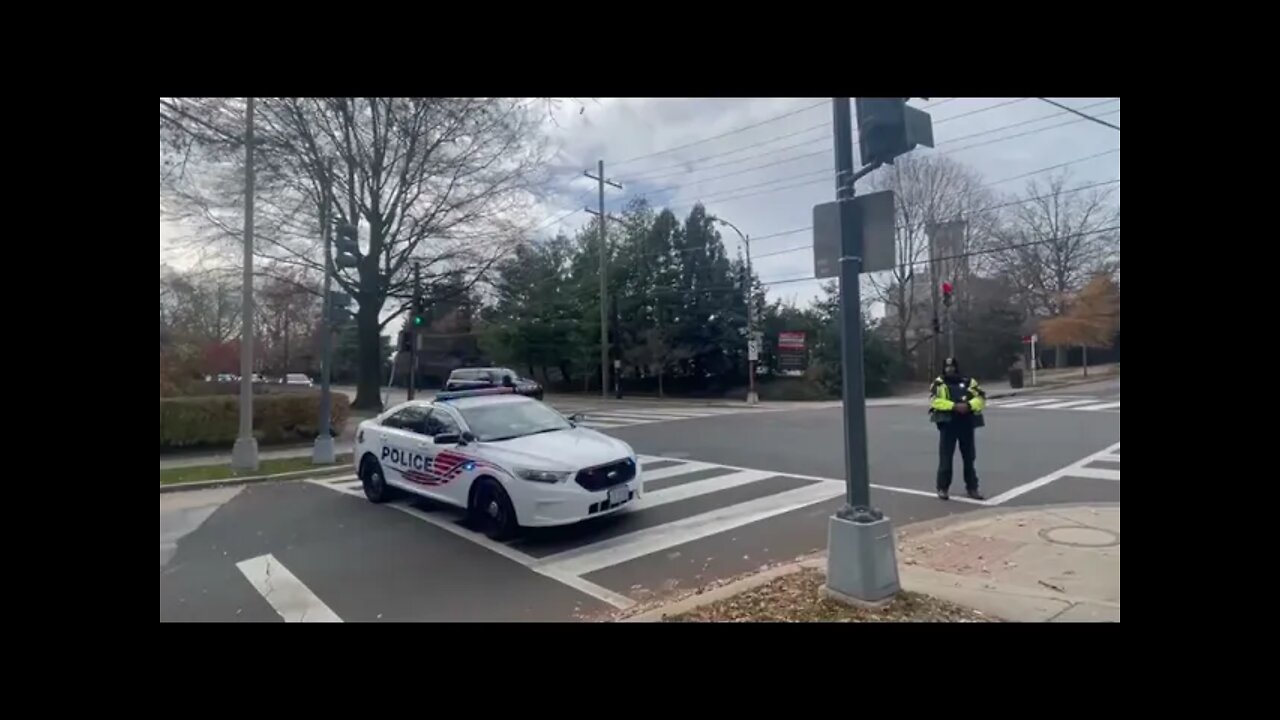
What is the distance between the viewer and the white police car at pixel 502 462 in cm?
541

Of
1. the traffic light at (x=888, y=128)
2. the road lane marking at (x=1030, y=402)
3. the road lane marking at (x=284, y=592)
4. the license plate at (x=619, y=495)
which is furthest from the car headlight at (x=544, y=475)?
the road lane marking at (x=1030, y=402)

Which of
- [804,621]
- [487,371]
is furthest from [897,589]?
[487,371]

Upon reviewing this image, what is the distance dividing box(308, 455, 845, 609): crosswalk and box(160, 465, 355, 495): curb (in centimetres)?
45

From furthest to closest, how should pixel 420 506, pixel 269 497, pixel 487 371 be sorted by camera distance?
pixel 487 371 → pixel 269 497 → pixel 420 506

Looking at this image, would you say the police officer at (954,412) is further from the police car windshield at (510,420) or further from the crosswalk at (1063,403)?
the crosswalk at (1063,403)

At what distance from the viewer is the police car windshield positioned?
6.08 m

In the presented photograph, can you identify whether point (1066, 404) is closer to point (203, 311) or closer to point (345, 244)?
point (345, 244)

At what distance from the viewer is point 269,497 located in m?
7.73

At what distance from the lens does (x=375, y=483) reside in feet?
23.8

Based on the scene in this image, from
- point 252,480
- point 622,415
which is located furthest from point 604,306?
point 252,480
